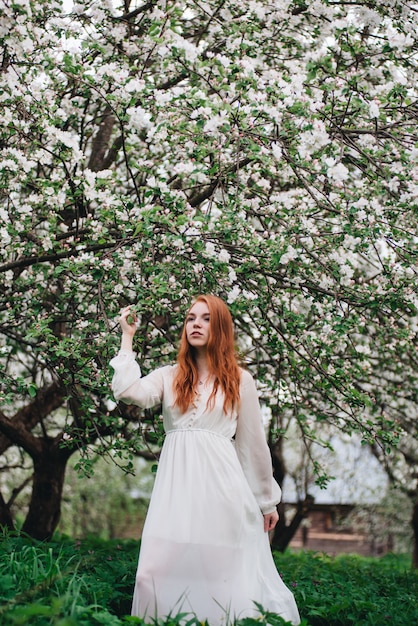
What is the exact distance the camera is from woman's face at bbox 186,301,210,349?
11.6 feet

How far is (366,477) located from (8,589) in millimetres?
12573

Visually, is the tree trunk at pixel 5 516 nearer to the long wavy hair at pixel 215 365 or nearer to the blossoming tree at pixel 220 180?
the blossoming tree at pixel 220 180

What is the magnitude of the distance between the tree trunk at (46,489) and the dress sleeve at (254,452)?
11.6 ft

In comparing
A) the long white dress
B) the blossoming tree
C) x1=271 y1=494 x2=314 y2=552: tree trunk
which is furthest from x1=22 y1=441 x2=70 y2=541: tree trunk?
the long white dress

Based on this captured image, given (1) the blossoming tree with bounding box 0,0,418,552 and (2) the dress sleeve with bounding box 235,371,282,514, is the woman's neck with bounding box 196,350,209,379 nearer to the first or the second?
(2) the dress sleeve with bounding box 235,371,282,514

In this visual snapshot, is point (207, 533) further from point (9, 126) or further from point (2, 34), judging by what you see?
point (2, 34)

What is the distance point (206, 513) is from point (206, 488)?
112 millimetres

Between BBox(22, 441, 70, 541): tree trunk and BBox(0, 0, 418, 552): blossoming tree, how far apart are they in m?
1.77

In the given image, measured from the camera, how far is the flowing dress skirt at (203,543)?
311cm

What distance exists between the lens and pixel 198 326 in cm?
356

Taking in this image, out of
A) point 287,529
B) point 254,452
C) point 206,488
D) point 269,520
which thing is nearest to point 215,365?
point 254,452

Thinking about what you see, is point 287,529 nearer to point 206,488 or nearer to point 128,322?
point 206,488

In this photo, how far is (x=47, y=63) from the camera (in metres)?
4.80

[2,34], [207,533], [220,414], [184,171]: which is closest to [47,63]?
[2,34]
